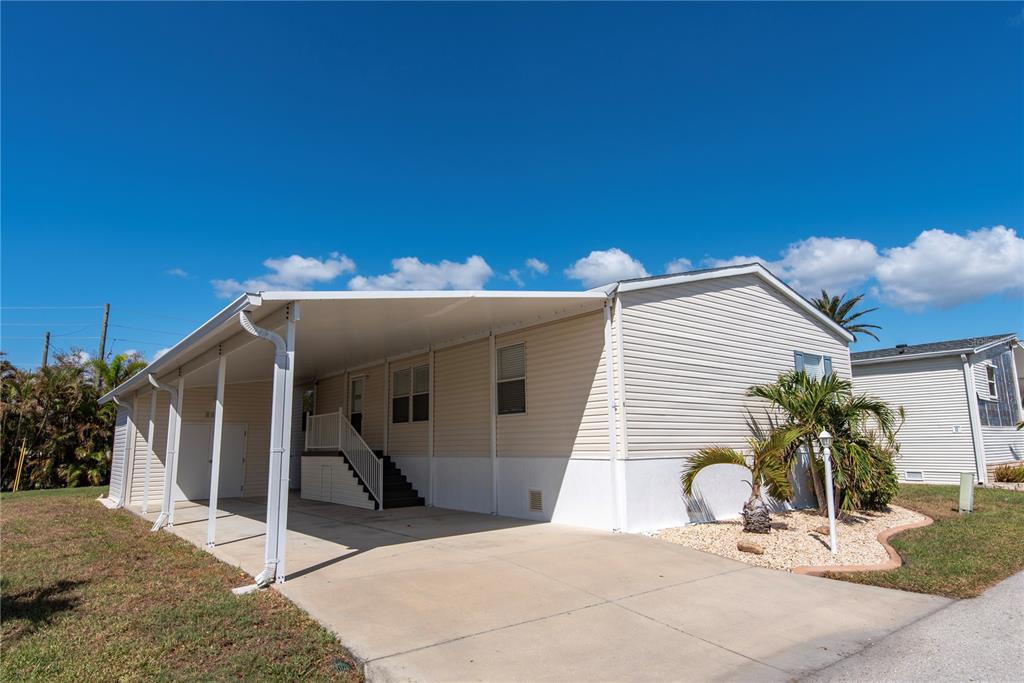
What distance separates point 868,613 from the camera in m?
5.28

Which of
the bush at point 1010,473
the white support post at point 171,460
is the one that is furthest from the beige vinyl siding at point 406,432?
the bush at point 1010,473

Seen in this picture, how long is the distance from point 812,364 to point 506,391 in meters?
7.09

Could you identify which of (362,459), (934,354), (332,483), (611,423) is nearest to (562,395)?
(611,423)

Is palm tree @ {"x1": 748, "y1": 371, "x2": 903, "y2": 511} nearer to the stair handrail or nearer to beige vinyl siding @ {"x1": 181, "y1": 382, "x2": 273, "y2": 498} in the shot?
the stair handrail

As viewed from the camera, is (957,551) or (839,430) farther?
(839,430)

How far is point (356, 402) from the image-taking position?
15.8 meters

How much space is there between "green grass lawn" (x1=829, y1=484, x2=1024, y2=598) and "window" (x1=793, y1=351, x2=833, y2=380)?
3012mm

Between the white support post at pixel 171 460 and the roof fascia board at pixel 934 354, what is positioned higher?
the roof fascia board at pixel 934 354

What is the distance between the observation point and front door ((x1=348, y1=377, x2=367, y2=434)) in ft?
50.9

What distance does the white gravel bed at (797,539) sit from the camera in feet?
23.7

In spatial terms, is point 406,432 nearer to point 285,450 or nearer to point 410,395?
point 410,395

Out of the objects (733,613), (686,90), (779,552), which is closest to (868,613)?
(733,613)

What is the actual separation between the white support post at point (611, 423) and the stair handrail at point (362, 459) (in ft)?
17.5

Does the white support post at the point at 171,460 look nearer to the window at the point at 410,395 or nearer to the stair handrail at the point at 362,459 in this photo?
the stair handrail at the point at 362,459
